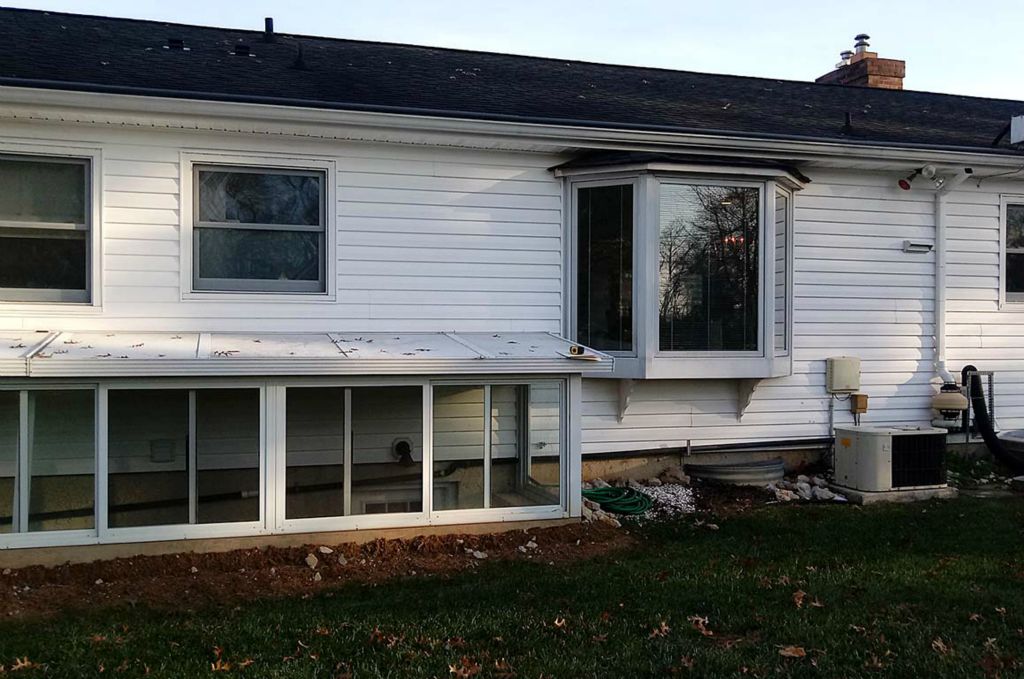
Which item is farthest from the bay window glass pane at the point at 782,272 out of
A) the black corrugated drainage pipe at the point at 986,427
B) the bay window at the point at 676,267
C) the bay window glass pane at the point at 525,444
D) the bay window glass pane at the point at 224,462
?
the bay window glass pane at the point at 224,462

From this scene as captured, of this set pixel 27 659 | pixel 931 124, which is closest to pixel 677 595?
pixel 27 659

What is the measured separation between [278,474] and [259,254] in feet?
7.84

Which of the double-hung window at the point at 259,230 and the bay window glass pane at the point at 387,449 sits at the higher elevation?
the double-hung window at the point at 259,230

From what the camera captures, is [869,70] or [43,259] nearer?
[43,259]

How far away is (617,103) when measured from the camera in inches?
396

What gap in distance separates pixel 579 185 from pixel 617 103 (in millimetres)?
1556

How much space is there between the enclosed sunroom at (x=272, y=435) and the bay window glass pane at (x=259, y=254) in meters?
0.71

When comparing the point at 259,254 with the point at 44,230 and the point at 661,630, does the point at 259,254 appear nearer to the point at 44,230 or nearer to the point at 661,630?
the point at 44,230

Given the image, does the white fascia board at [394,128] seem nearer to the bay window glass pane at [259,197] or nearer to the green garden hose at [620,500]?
the bay window glass pane at [259,197]

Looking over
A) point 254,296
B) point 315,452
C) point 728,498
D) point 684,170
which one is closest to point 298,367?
point 315,452

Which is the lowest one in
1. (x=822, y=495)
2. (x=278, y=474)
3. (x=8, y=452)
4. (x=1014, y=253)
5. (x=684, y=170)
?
(x=822, y=495)

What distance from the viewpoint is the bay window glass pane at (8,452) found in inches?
253

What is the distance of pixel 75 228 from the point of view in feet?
25.8

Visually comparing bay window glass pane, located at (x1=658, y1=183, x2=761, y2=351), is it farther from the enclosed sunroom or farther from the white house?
the enclosed sunroom
